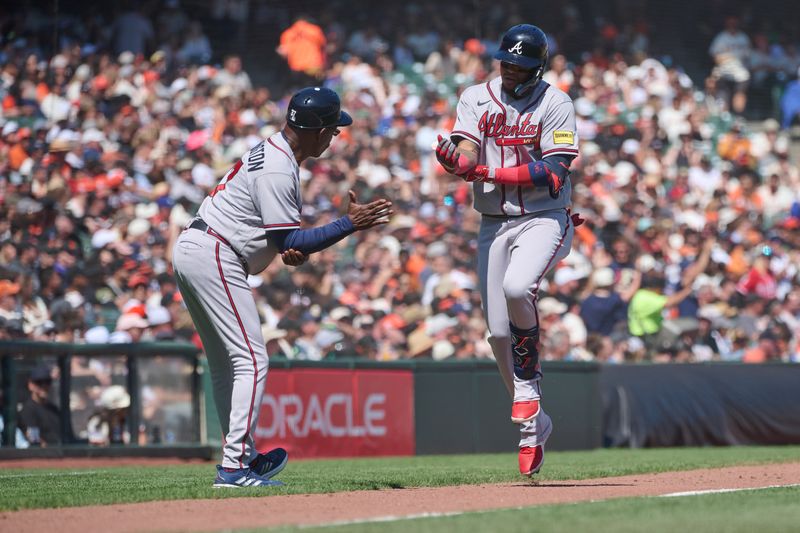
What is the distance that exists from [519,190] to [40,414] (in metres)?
5.34

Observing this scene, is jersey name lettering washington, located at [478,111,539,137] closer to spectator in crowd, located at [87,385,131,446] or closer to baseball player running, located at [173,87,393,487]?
baseball player running, located at [173,87,393,487]

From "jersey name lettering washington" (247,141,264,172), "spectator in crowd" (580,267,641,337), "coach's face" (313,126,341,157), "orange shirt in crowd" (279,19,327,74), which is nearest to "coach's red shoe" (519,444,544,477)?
"coach's face" (313,126,341,157)

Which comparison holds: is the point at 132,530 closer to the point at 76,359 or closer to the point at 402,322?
the point at 76,359

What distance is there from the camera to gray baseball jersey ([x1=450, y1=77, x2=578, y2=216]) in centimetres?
663

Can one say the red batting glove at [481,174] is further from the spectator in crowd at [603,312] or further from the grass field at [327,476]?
the spectator in crowd at [603,312]

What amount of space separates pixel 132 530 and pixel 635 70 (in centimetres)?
1730

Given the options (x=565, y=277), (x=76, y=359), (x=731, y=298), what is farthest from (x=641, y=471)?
(x=731, y=298)

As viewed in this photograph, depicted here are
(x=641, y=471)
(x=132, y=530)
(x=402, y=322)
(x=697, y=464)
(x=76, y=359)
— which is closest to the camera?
(x=132, y=530)

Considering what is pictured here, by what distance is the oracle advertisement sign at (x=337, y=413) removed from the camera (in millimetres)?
11273

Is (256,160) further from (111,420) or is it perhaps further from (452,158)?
(111,420)

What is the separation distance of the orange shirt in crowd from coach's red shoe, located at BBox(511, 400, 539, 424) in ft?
41.0

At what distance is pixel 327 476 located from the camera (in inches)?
302

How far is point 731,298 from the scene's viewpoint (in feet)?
52.8

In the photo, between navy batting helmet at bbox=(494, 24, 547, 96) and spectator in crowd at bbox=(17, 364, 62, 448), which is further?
spectator in crowd at bbox=(17, 364, 62, 448)
